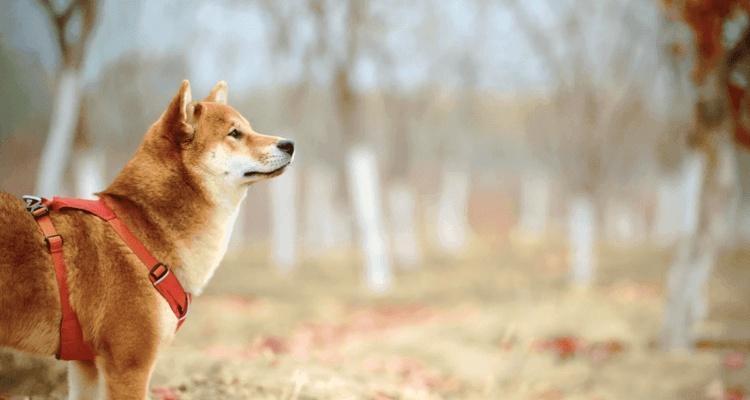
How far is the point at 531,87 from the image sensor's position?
78.2 feet

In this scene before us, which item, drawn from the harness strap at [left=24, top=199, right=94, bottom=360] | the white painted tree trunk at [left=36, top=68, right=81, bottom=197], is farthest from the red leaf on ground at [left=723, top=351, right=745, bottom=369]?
the white painted tree trunk at [left=36, top=68, right=81, bottom=197]

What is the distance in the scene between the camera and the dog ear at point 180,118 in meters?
2.75

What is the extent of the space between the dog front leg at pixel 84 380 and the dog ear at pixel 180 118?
3.68 ft

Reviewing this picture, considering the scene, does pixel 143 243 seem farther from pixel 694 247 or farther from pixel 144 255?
pixel 694 247

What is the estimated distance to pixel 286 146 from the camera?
2.91 meters

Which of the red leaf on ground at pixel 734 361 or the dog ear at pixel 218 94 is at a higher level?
the dog ear at pixel 218 94

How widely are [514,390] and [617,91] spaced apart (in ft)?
37.0

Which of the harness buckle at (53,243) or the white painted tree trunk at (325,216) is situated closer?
the harness buckle at (53,243)

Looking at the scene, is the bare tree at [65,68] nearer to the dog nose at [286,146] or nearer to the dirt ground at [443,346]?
the dirt ground at [443,346]

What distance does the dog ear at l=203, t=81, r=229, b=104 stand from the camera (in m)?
3.17

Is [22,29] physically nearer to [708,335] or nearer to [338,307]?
[338,307]

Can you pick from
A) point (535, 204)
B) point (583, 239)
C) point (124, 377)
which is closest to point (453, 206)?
point (583, 239)

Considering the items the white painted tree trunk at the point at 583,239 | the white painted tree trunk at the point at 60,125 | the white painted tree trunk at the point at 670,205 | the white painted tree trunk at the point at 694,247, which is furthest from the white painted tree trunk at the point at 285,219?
the white painted tree trunk at the point at 670,205

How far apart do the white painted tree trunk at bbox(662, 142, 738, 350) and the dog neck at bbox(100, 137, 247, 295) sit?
19.9 feet
